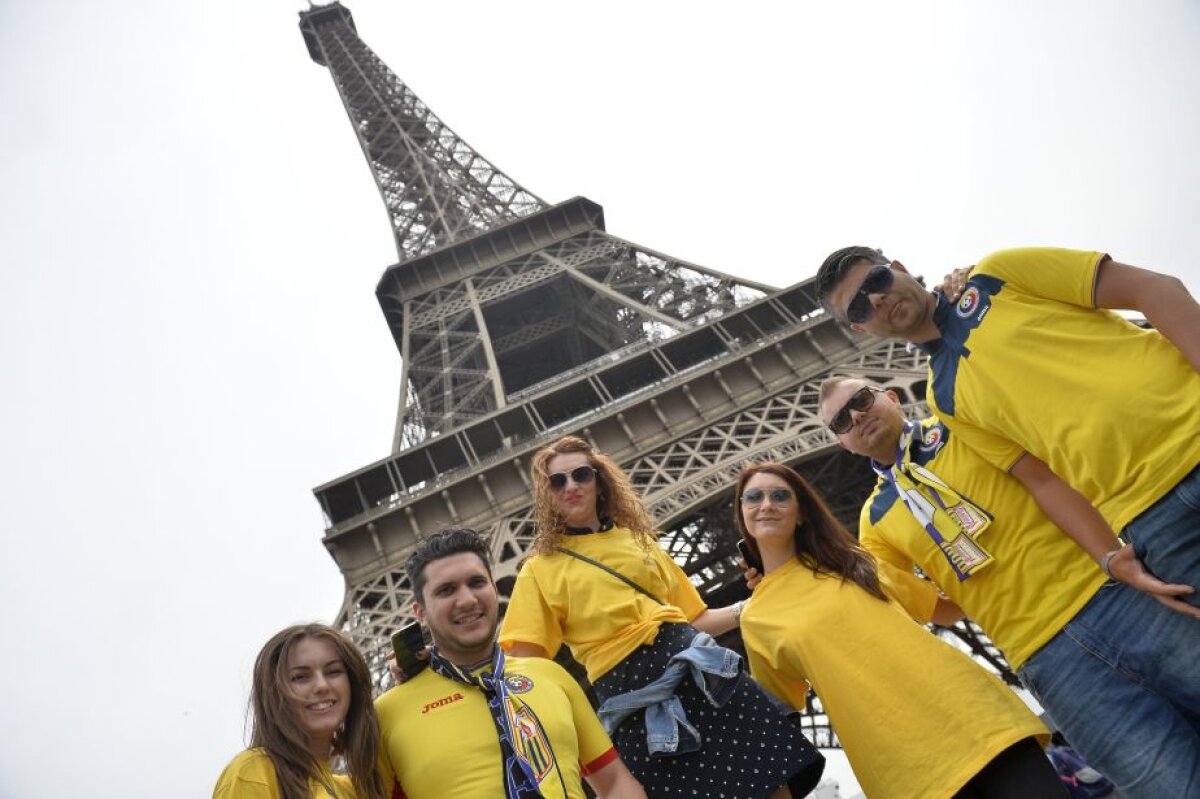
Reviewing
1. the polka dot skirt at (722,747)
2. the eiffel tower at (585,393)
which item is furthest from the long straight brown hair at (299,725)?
the eiffel tower at (585,393)

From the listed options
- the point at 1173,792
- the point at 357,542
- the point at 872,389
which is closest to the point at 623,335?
the point at 357,542

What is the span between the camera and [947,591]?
2861mm

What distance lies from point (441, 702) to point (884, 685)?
1.50 m

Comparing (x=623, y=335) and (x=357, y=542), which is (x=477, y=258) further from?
(x=357, y=542)

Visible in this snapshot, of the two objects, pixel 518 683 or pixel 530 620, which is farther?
pixel 530 620

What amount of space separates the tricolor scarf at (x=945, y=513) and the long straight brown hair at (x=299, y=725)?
2.13m

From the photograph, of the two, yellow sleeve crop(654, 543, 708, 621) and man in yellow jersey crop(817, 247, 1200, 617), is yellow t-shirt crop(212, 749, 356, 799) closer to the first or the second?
yellow sleeve crop(654, 543, 708, 621)

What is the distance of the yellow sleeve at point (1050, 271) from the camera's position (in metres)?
2.29

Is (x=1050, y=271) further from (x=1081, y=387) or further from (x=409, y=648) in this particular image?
(x=409, y=648)

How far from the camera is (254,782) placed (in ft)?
6.58

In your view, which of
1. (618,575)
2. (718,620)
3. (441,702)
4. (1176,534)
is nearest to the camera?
(1176,534)

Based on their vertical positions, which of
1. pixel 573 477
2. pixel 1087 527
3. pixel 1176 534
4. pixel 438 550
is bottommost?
pixel 1176 534

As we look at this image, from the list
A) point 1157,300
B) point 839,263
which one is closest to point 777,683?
point 839,263

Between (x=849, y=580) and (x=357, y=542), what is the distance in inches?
446
